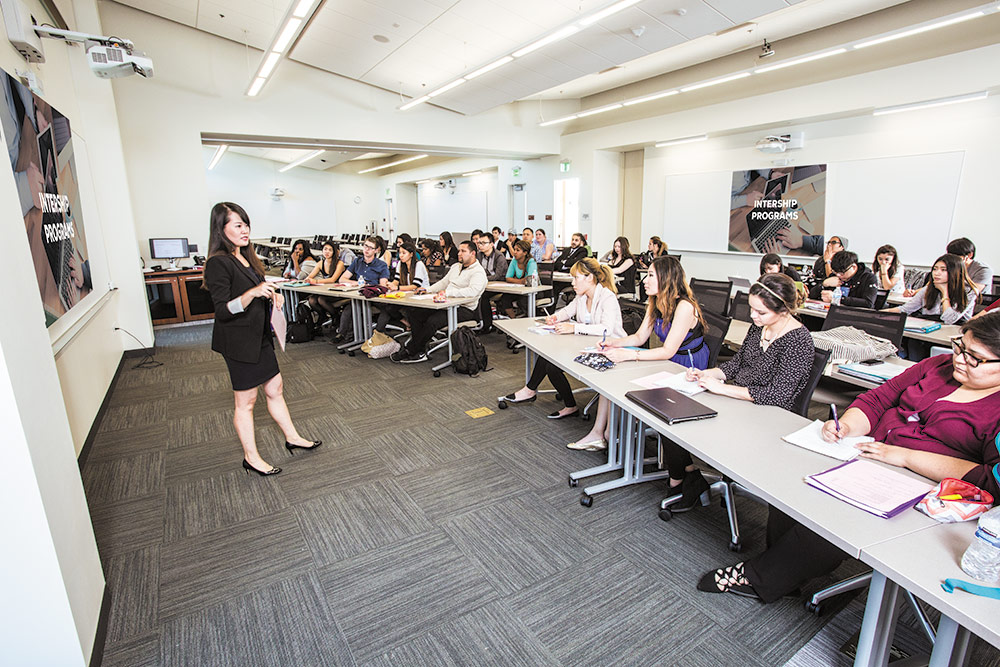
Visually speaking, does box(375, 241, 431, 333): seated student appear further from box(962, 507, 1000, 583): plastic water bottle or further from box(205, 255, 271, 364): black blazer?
box(962, 507, 1000, 583): plastic water bottle

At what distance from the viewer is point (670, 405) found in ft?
7.00

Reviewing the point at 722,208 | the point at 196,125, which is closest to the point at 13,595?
the point at 196,125

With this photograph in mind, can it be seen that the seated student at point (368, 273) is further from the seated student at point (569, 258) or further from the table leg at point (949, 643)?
the table leg at point (949, 643)

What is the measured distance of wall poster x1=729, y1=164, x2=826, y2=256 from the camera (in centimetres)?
794

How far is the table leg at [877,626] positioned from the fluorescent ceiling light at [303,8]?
554 cm

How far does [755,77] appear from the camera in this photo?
25.7ft

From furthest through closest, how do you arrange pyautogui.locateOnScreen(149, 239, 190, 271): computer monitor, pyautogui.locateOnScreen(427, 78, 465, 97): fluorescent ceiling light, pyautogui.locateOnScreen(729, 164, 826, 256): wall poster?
pyautogui.locateOnScreen(729, 164, 826, 256): wall poster, pyautogui.locateOnScreen(149, 239, 190, 271): computer monitor, pyautogui.locateOnScreen(427, 78, 465, 97): fluorescent ceiling light

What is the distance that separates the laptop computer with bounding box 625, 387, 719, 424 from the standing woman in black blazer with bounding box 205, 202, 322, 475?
2.04 metres

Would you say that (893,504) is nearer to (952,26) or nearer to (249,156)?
A: (952,26)

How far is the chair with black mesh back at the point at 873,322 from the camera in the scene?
290 cm

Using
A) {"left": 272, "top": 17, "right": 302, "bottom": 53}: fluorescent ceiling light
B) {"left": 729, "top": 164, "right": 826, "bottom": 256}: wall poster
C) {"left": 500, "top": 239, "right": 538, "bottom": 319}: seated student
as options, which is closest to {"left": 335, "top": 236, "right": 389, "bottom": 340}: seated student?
{"left": 500, "top": 239, "right": 538, "bottom": 319}: seated student

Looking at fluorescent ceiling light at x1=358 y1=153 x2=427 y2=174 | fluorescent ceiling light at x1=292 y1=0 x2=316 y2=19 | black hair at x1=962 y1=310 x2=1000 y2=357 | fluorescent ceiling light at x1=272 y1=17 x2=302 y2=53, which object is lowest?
black hair at x1=962 y1=310 x2=1000 y2=357

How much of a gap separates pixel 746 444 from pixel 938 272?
11.5ft

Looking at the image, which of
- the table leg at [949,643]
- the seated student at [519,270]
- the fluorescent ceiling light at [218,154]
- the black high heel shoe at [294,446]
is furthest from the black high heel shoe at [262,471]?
the fluorescent ceiling light at [218,154]
